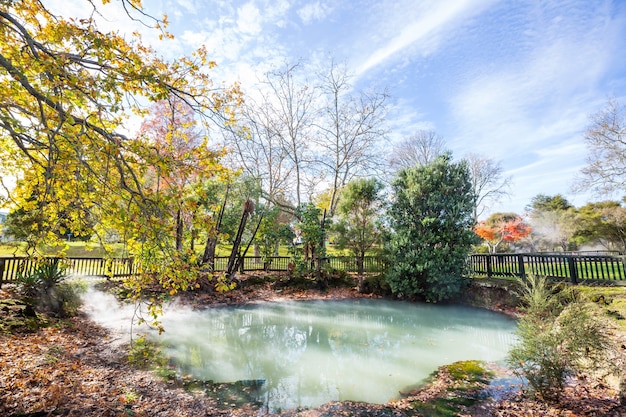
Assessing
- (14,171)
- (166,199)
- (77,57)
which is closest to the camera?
(77,57)

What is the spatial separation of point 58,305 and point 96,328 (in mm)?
1272

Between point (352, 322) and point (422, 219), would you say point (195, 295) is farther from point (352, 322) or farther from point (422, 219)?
point (422, 219)

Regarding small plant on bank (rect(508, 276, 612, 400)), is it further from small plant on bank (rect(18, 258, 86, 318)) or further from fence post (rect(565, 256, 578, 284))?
small plant on bank (rect(18, 258, 86, 318))

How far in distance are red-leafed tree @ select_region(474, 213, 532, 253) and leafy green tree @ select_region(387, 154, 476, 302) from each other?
529 inches

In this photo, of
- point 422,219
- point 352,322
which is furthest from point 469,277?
point 352,322

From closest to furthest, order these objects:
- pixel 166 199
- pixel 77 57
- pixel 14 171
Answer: pixel 77 57
pixel 166 199
pixel 14 171

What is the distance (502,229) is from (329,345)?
22435 millimetres

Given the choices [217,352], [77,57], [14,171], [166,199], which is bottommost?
[217,352]

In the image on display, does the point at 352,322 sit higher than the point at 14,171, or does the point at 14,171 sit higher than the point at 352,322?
the point at 14,171

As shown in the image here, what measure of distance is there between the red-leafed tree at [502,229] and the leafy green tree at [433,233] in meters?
13.4

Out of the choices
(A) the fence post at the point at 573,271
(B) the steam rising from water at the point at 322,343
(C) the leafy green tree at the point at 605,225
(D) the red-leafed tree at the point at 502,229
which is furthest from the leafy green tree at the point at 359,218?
(C) the leafy green tree at the point at 605,225

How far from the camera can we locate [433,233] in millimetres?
11867

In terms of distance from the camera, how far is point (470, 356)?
629 cm

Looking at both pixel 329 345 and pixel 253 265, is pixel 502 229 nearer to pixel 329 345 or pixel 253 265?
pixel 253 265
